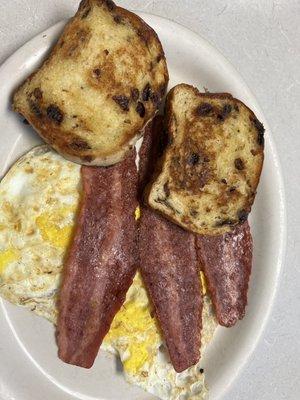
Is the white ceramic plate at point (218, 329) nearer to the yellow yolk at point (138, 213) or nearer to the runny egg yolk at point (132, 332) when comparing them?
the runny egg yolk at point (132, 332)

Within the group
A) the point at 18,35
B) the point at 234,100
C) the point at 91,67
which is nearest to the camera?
the point at 91,67

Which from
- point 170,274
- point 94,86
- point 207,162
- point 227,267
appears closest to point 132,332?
point 170,274

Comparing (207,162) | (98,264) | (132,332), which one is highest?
(207,162)

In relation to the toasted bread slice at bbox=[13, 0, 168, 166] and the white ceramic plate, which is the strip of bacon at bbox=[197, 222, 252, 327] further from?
the toasted bread slice at bbox=[13, 0, 168, 166]

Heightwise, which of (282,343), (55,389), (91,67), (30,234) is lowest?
(55,389)

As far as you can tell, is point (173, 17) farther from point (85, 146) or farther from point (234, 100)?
point (85, 146)

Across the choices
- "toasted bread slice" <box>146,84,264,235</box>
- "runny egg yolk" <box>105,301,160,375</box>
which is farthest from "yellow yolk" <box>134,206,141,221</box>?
"runny egg yolk" <box>105,301,160,375</box>

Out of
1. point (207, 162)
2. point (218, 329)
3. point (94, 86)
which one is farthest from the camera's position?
point (218, 329)

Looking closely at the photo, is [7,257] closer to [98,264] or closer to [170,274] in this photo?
[98,264]

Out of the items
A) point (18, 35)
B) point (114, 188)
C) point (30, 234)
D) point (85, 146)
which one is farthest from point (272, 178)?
point (18, 35)
